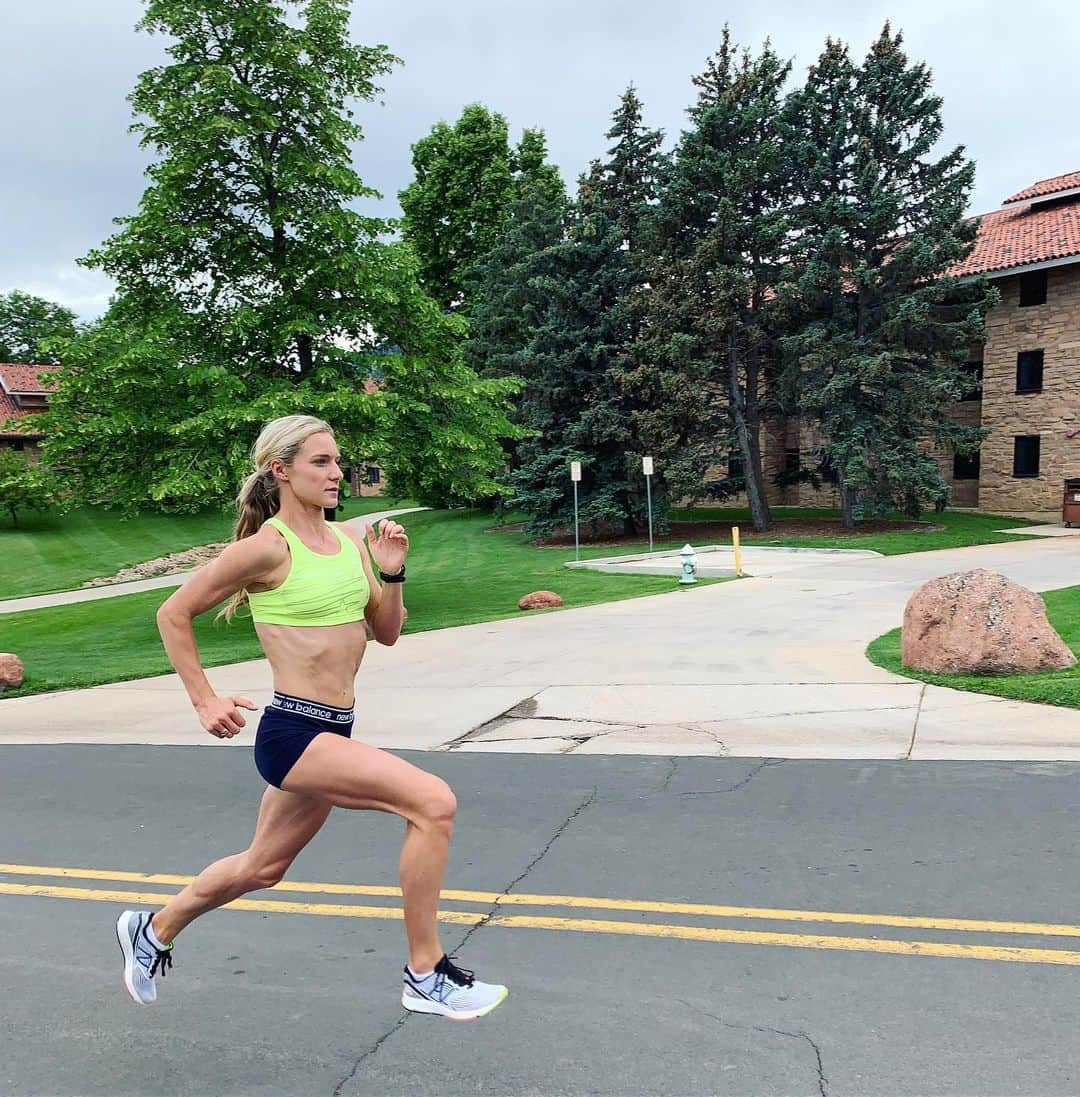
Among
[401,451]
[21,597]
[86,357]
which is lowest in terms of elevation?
[21,597]

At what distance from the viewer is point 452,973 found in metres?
3.14

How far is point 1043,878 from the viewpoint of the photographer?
430 cm

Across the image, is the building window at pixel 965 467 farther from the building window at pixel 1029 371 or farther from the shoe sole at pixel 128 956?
the shoe sole at pixel 128 956

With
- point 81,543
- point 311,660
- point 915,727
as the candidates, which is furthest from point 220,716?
point 81,543

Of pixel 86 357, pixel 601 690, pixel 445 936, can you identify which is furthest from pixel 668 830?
pixel 86 357

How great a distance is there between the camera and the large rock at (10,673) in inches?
422

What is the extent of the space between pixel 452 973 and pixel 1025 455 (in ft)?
108

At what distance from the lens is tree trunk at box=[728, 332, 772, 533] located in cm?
3058

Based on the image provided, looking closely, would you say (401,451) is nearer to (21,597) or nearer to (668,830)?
(668,830)

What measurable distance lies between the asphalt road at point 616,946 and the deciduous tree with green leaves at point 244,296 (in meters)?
8.87

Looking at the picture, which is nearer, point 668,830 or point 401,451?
point 668,830

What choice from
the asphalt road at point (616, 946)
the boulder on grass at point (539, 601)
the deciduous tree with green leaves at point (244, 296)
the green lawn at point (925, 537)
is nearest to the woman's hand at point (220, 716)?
the asphalt road at point (616, 946)

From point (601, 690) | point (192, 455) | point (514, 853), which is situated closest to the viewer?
point (514, 853)

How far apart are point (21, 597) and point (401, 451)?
14866 millimetres
